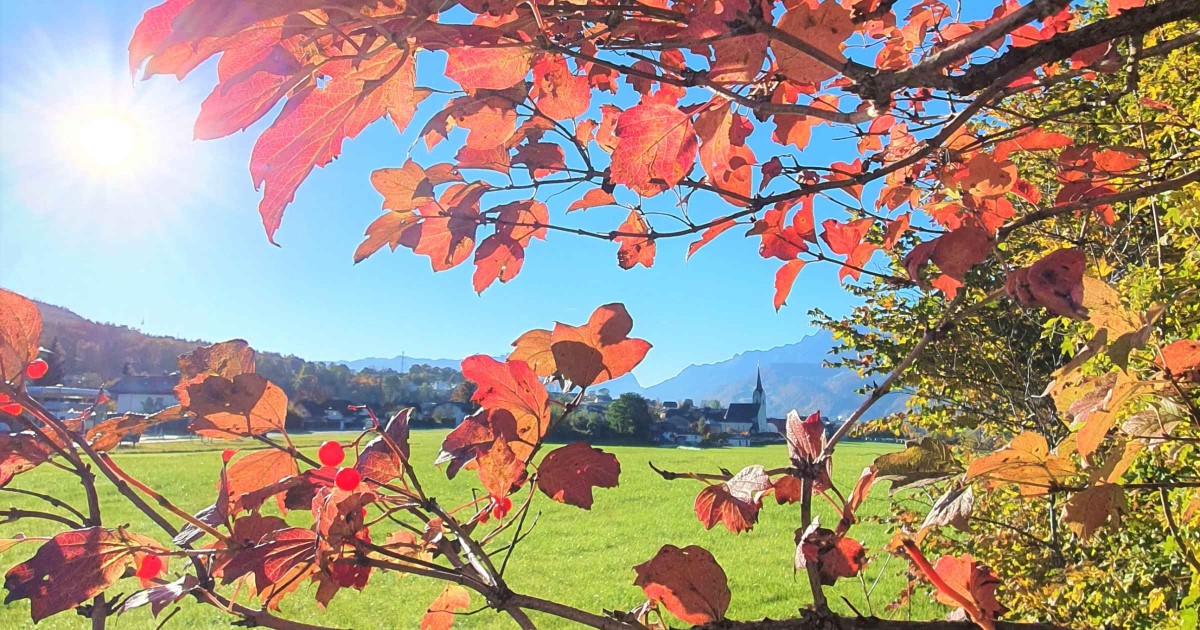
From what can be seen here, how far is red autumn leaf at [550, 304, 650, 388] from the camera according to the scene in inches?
22.1

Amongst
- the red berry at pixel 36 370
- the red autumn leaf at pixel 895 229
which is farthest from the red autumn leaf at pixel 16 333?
the red autumn leaf at pixel 895 229

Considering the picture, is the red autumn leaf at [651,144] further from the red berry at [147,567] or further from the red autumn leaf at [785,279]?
Answer: the red berry at [147,567]

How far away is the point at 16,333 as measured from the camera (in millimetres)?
513

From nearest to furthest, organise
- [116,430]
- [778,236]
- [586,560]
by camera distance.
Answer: [116,430] < [778,236] < [586,560]

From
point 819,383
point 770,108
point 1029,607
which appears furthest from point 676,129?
point 819,383

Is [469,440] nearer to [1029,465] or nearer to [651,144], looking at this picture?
[651,144]

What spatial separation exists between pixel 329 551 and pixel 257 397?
17 centimetres

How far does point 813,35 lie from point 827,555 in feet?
1.27

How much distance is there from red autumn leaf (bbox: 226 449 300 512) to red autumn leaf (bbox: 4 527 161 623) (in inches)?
3.7

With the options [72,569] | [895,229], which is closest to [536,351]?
[72,569]

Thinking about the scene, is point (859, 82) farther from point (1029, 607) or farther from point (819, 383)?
point (819, 383)

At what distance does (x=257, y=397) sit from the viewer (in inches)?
21.8

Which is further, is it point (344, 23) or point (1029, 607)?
point (1029, 607)

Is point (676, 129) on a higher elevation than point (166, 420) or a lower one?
higher
